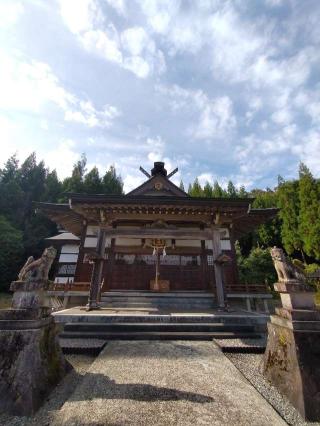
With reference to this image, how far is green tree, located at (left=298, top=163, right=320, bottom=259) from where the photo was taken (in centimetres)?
2392

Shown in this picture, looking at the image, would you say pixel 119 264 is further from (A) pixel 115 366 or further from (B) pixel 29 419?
(B) pixel 29 419

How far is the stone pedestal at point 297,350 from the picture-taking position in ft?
9.25

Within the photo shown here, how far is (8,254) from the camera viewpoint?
26422mm

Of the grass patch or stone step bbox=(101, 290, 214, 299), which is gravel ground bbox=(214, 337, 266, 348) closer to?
stone step bbox=(101, 290, 214, 299)

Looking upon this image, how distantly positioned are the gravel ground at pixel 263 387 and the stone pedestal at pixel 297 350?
0.29ft

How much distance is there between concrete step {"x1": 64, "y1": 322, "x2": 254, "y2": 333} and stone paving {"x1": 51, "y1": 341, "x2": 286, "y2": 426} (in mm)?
1791

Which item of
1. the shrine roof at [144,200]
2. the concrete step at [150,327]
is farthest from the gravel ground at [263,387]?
the shrine roof at [144,200]

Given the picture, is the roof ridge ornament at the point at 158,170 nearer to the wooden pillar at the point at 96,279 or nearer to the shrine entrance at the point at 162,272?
the shrine entrance at the point at 162,272

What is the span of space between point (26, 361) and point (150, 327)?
3968 mm

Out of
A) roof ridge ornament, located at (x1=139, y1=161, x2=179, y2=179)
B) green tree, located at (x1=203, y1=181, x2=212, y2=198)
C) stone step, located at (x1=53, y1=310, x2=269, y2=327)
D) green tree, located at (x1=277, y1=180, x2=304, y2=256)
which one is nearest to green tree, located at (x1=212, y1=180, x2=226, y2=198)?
green tree, located at (x1=203, y1=181, x2=212, y2=198)

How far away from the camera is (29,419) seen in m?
2.62

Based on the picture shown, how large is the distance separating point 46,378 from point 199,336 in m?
4.12

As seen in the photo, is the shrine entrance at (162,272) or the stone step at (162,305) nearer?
the stone step at (162,305)

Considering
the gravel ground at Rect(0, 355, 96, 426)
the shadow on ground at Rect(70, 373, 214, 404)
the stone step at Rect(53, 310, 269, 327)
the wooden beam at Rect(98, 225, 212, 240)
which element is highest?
the wooden beam at Rect(98, 225, 212, 240)
